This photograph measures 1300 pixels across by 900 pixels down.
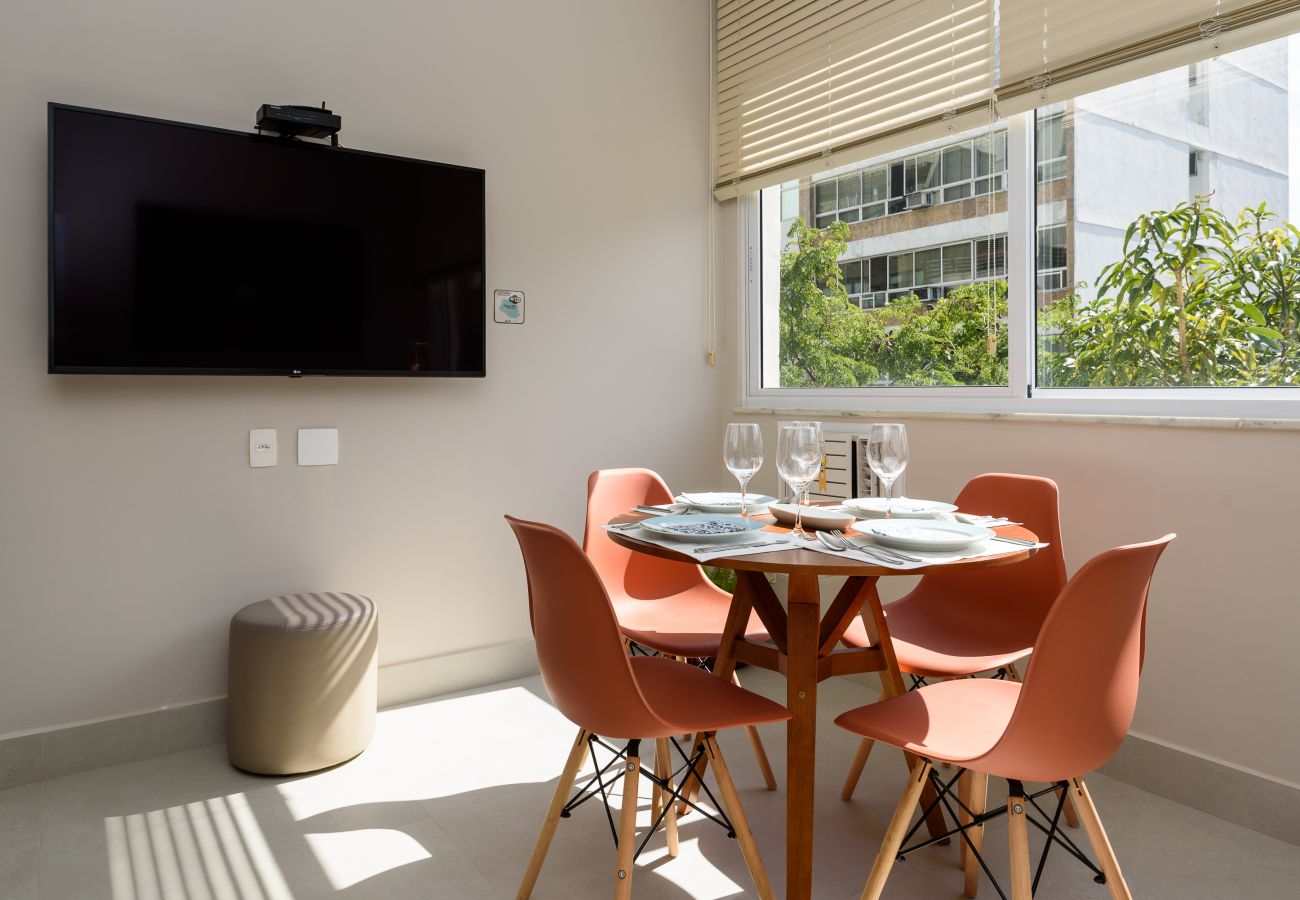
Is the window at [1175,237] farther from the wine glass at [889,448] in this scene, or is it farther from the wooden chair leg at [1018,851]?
the wooden chair leg at [1018,851]

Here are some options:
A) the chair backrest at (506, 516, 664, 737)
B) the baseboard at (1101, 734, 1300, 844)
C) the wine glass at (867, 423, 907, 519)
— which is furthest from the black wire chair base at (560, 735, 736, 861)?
the baseboard at (1101, 734, 1300, 844)

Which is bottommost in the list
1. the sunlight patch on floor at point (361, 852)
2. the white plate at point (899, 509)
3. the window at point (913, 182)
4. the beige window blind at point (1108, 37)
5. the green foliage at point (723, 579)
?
the sunlight patch on floor at point (361, 852)

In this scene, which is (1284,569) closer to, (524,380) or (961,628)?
(961,628)

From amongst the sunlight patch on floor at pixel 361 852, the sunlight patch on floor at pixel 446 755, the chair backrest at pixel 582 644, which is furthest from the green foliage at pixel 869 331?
the sunlight patch on floor at pixel 361 852

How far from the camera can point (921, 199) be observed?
3.30 m

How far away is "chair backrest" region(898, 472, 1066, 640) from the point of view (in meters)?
2.34

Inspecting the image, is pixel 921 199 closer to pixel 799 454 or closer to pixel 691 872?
pixel 799 454

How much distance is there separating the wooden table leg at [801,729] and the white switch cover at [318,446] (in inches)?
76.3

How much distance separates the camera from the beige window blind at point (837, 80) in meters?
3.03

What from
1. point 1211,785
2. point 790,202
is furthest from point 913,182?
point 1211,785

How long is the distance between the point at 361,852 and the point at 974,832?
58.9 inches

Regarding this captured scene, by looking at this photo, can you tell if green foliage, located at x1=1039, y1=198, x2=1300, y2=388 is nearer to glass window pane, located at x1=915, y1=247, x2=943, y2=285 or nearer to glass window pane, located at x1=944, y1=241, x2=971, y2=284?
glass window pane, located at x1=944, y1=241, x2=971, y2=284

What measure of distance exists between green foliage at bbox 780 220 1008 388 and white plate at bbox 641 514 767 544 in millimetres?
1467

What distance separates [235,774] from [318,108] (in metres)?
2.19
